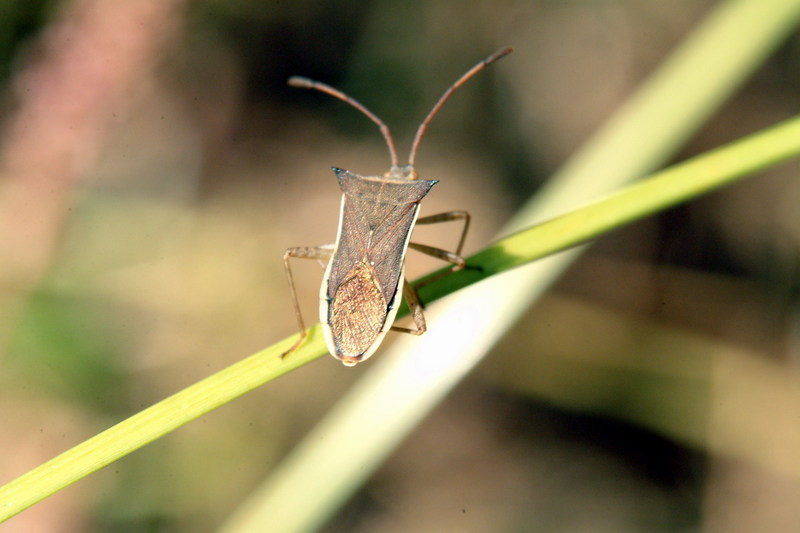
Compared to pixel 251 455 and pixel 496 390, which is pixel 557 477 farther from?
pixel 251 455

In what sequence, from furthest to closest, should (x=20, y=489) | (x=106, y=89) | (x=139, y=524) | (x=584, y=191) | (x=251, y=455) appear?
(x=106, y=89), (x=251, y=455), (x=139, y=524), (x=584, y=191), (x=20, y=489)

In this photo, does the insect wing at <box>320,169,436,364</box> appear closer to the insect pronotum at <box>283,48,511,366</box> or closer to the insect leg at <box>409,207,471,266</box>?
the insect pronotum at <box>283,48,511,366</box>

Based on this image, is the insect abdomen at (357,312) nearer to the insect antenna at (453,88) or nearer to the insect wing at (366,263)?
the insect wing at (366,263)

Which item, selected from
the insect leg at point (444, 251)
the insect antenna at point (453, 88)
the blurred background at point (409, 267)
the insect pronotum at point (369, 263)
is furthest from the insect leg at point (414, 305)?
the blurred background at point (409, 267)

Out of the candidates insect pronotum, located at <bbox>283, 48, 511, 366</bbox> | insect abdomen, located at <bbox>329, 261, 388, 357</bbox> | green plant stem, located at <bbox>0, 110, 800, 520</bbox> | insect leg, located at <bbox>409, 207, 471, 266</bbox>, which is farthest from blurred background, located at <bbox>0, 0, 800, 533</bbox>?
green plant stem, located at <bbox>0, 110, 800, 520</bbox>

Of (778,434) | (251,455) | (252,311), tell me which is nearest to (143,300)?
(252,311)

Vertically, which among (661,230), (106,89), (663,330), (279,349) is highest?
(106,89)

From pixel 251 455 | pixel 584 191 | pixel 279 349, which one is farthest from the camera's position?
pixel 251 455
